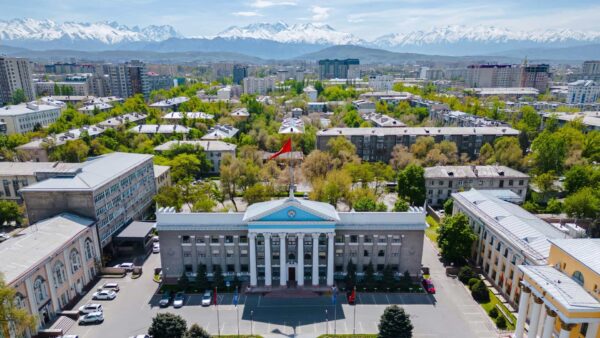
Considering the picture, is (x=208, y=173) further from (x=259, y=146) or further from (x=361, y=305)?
(x=361, y=305)

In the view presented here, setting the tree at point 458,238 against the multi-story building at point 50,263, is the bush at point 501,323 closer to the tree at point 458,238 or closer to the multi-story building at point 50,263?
the tree at point 458,238

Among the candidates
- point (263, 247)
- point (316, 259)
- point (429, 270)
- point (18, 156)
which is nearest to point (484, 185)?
point (429, 270)

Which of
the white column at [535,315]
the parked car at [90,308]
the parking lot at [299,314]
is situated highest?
the white column at [535,315]

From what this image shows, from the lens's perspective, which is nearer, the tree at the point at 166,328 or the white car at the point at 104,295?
the tree at the point at 166,328

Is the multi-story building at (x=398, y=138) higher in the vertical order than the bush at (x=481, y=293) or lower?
higher

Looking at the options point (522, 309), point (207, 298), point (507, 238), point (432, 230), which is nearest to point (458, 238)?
point (507, 238)

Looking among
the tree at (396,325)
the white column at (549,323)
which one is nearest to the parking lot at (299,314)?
the tree at (396,325)
